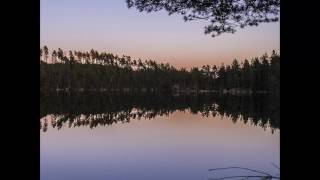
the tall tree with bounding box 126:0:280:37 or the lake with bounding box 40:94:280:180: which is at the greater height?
the tall tree with bounding box 126:0:280:37

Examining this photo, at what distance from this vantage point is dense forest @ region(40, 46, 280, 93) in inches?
4028

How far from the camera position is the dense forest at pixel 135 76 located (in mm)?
102312

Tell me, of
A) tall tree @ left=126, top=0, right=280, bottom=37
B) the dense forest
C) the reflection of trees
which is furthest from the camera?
the dense forest

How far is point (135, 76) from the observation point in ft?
401

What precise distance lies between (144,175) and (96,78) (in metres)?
97.7

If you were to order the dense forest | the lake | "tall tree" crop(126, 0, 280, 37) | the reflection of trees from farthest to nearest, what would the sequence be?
the dense forest → the reflection of trees → the lake → "tall tree" crop(126, 0, 280, 37)

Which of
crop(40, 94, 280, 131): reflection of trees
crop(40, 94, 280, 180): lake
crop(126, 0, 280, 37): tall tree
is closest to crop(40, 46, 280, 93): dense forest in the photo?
crop(40, 94, 280, 131): reflection of trees

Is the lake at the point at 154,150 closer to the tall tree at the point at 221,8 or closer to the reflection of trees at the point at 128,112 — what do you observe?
the reflection of trees at the point at 128,112

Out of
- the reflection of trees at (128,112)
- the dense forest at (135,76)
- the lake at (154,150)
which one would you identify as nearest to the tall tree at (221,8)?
the lake at (154,150)

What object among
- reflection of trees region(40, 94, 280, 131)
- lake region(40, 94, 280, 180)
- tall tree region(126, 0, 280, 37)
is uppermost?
tall tree region(126, 0, 280, 37)

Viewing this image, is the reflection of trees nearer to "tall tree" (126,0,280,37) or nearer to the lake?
the lake

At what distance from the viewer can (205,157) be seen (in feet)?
69.3
